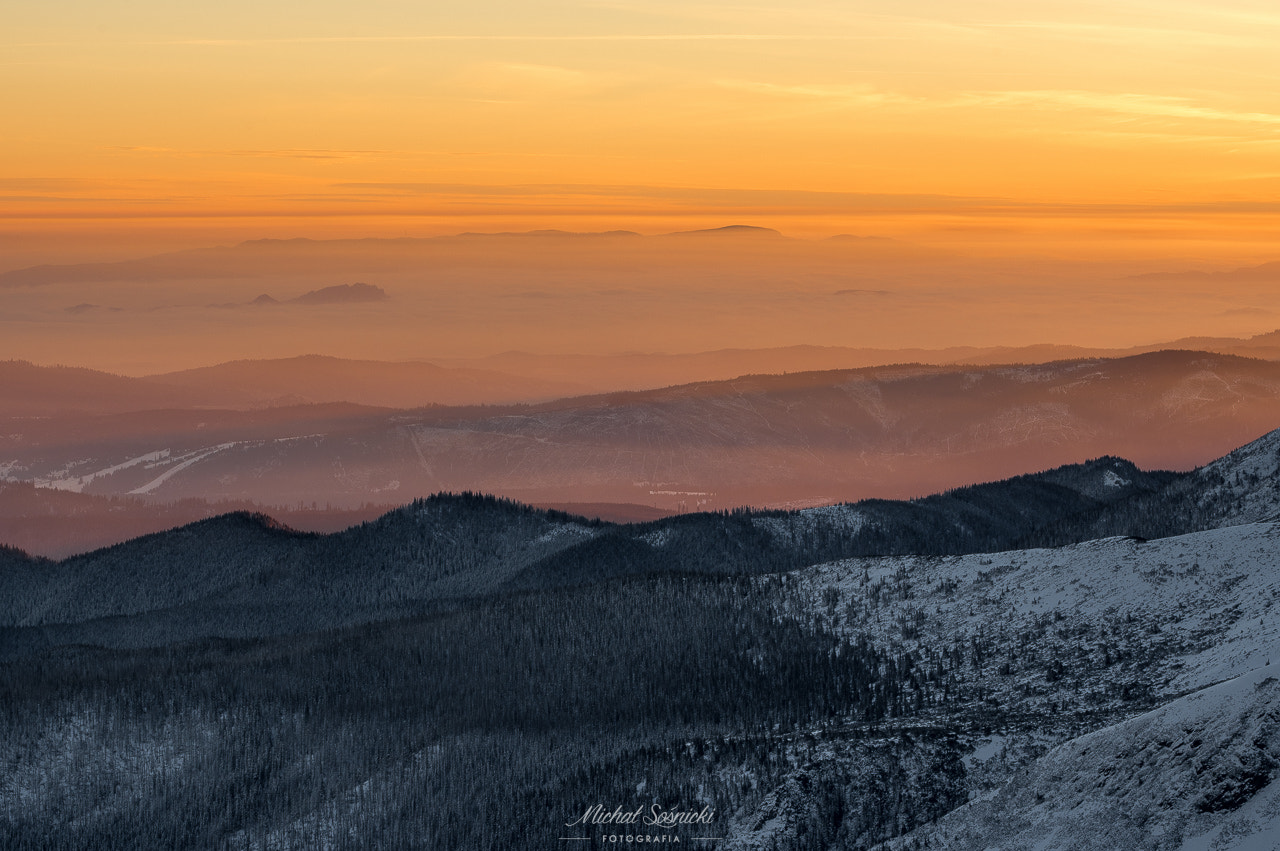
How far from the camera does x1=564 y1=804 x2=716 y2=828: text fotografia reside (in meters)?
124

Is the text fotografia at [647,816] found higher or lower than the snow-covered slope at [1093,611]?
lower

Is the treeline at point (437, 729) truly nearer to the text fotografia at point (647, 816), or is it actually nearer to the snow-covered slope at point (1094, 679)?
the text fotografia at point (647, 816)

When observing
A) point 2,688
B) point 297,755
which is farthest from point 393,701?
point 2,688

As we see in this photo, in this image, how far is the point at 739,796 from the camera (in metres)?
124

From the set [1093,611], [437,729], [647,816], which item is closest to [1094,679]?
[1093,611]

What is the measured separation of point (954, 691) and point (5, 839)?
86178mm

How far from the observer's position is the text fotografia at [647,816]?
124 m

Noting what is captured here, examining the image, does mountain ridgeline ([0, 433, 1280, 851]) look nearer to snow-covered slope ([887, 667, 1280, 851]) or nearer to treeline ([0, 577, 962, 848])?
snow-covered slope ([887, 667, 1280, 851])

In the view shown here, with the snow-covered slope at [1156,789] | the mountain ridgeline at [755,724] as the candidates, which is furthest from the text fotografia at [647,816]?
the snow-covered slope at [1156,789]

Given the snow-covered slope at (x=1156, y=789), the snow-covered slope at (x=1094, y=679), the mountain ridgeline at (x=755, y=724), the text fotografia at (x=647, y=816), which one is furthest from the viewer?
the text fotografia at (x=647, y=816)

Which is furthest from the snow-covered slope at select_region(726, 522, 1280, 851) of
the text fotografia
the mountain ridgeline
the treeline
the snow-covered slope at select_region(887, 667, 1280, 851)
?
the treeline

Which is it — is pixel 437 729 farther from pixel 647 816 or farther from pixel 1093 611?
pixel 1093 611

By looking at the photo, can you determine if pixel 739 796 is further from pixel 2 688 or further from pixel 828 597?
pixel 2 688

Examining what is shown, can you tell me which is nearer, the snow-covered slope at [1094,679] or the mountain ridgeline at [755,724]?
the snow-covered slope at [1094,679]
